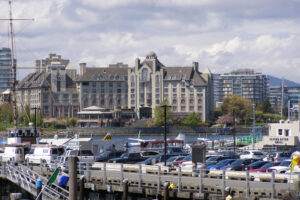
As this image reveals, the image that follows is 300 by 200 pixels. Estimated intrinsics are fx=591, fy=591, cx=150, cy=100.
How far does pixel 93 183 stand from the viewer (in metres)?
38.0

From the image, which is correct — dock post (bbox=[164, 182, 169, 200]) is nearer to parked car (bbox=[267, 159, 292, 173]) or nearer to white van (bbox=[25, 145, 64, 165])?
parked car (bbox=[267, 159, 292, 173])

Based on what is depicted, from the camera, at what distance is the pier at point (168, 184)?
30.7 meters

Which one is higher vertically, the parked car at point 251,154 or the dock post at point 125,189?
the dock post at point 125,189

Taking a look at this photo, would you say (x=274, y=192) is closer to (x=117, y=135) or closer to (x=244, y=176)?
(x=244, y=176)

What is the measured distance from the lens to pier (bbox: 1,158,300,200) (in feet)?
101

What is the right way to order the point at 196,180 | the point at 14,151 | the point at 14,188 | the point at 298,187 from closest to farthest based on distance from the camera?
the point at 298,187, the point at 196,180, the point at 14,188, the point at 14,151

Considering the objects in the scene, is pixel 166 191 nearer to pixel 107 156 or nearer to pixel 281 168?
pixel 281 168

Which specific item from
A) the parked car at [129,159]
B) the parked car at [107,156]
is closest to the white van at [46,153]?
the parked car at [129,159]

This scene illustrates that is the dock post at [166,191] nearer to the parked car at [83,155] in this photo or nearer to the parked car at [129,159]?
the parked car at [83,155]

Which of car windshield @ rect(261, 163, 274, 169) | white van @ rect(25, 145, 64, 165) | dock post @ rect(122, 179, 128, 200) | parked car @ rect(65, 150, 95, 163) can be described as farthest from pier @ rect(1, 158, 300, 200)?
car windshield @ rect(261, 163, 274, 169)

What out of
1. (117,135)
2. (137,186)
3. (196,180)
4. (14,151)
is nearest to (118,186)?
(137,186)

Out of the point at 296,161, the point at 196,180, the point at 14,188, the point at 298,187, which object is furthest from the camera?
the point at 14,188

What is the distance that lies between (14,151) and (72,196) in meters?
30.0

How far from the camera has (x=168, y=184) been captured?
108 ft
